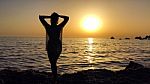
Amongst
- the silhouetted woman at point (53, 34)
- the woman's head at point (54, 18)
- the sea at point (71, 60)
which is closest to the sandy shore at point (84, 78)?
the silhouetted woman at point (53, 34)

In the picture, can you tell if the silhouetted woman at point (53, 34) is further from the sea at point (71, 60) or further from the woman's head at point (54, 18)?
the sea at point (71, 60)

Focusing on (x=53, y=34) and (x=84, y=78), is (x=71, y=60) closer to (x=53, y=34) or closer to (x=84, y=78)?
(x=84, y=78)

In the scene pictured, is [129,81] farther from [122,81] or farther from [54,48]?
[54,48]

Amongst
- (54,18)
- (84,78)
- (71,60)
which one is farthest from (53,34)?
(71,60)

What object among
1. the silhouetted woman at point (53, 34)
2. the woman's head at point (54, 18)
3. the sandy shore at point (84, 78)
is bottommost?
the sandy shore at point (84, 78)

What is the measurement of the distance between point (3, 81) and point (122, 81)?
5681 millimetres

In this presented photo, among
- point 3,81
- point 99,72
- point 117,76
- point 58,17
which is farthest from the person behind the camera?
point 99,72

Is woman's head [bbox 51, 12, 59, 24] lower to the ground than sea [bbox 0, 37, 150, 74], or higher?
higher

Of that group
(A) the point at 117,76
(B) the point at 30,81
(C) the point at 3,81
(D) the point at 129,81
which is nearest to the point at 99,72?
(A) the point at 117,76

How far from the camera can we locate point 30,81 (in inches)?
496

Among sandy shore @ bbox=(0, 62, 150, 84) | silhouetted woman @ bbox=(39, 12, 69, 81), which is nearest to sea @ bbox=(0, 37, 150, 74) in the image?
sandy shore @ bbox=(0, 62, 150, 84)

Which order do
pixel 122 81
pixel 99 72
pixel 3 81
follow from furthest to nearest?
pixel 99 72 < pixel 122 81 < pixel 3 81

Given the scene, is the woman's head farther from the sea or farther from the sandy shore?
the sea

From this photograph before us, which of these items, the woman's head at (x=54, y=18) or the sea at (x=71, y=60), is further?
the sea at (x=71, y=60)
